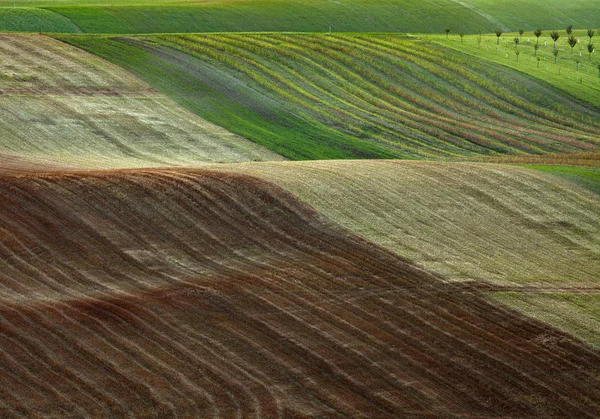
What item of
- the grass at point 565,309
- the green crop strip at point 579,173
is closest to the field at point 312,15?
the green crop strip at point 579,173

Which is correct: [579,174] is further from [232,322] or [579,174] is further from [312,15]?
[312,15]

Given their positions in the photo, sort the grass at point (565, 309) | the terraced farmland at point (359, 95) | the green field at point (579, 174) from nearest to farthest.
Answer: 1. the grass at point (565, 309)
2. the green field at point (579, 174)
3. the terraced farmland at point (359, 95)

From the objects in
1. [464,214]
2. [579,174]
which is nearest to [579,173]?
[579,174]

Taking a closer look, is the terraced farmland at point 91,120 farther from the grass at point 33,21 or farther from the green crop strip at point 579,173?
the green crop strip at point 579,173

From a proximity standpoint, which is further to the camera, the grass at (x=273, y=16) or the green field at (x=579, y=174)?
the grass at (x=273, y=16)

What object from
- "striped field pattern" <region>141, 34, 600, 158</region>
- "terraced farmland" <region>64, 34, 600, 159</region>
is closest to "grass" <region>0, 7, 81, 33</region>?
"terraced farmland" <region>64, 34, 600, 159</region>

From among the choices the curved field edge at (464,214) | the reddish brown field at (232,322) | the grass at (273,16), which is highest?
the grass at (273,16)

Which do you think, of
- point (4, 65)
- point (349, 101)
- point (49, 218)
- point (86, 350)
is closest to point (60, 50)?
point (4, 65)
